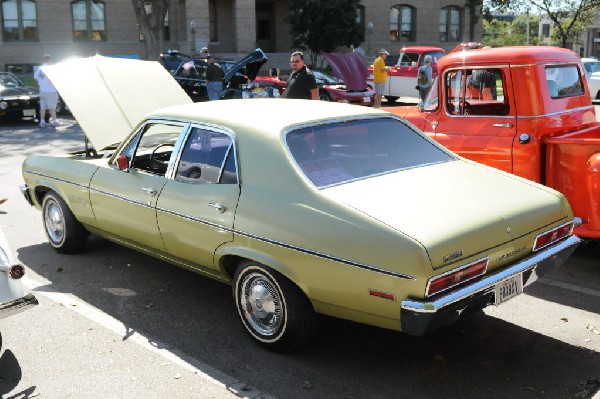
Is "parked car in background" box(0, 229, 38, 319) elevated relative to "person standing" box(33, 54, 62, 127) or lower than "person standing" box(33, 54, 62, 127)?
lower

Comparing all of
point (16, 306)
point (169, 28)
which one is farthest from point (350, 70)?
point (169, 28)

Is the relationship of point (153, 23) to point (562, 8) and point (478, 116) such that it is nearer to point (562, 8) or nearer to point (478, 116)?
point (478, 116)

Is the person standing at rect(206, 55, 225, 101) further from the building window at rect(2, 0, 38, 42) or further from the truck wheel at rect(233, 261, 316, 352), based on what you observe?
the building window at rect(2, 0, 38, 42)

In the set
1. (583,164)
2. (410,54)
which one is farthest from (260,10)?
(583,164)

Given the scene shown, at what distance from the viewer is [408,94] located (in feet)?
74.6

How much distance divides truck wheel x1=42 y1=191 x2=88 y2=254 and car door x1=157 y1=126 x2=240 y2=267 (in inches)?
67.7

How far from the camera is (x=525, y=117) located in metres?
6.25

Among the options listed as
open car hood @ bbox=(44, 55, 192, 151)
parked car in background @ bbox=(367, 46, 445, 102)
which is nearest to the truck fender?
open car hood @ bbox=(44, 55, 192, 151)

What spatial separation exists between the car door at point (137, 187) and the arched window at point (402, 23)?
41.5 meters

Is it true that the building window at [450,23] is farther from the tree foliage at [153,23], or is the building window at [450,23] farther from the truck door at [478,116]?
the truck door at [478,116]

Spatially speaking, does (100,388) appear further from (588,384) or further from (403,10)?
(403,10)

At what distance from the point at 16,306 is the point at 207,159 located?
1639 mm

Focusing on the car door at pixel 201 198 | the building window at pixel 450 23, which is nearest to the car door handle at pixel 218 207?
the car door at pixel 201 198

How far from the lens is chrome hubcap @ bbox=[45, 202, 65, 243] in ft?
21.6
